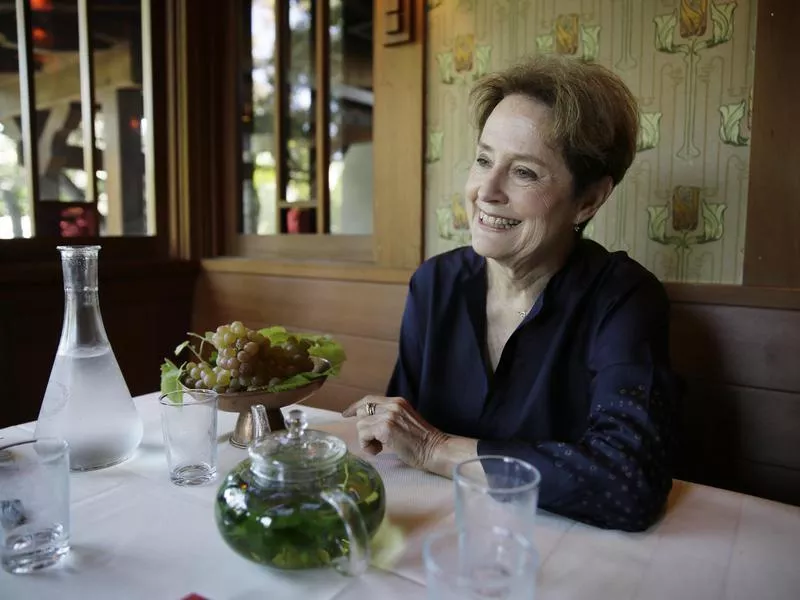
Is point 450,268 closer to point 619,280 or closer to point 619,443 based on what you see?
point 619,280

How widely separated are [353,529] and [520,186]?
868mm

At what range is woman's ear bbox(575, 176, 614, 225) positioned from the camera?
52.8 inches

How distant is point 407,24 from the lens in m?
1.92

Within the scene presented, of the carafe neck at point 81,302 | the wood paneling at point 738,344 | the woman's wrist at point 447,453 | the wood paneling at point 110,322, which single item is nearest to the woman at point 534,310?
the woman's wrist at point 447,453

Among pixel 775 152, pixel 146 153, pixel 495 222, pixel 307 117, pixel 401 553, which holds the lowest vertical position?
pixel 401 553

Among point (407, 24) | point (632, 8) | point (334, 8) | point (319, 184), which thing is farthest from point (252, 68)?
point (632, 8)

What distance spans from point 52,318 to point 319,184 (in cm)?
103

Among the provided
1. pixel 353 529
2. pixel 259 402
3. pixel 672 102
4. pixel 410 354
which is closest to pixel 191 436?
pixel 259 402

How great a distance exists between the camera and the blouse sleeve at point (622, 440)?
33.1 inches

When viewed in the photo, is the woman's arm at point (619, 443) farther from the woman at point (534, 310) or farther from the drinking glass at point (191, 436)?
the drinking glass at point (191, 436)

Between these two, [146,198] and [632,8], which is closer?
[632,8]

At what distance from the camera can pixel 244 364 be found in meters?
0.99

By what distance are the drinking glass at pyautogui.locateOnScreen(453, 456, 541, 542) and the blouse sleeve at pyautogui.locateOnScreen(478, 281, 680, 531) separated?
182mm

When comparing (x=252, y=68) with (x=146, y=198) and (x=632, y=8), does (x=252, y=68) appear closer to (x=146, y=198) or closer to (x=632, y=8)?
(x=146, y=198)
